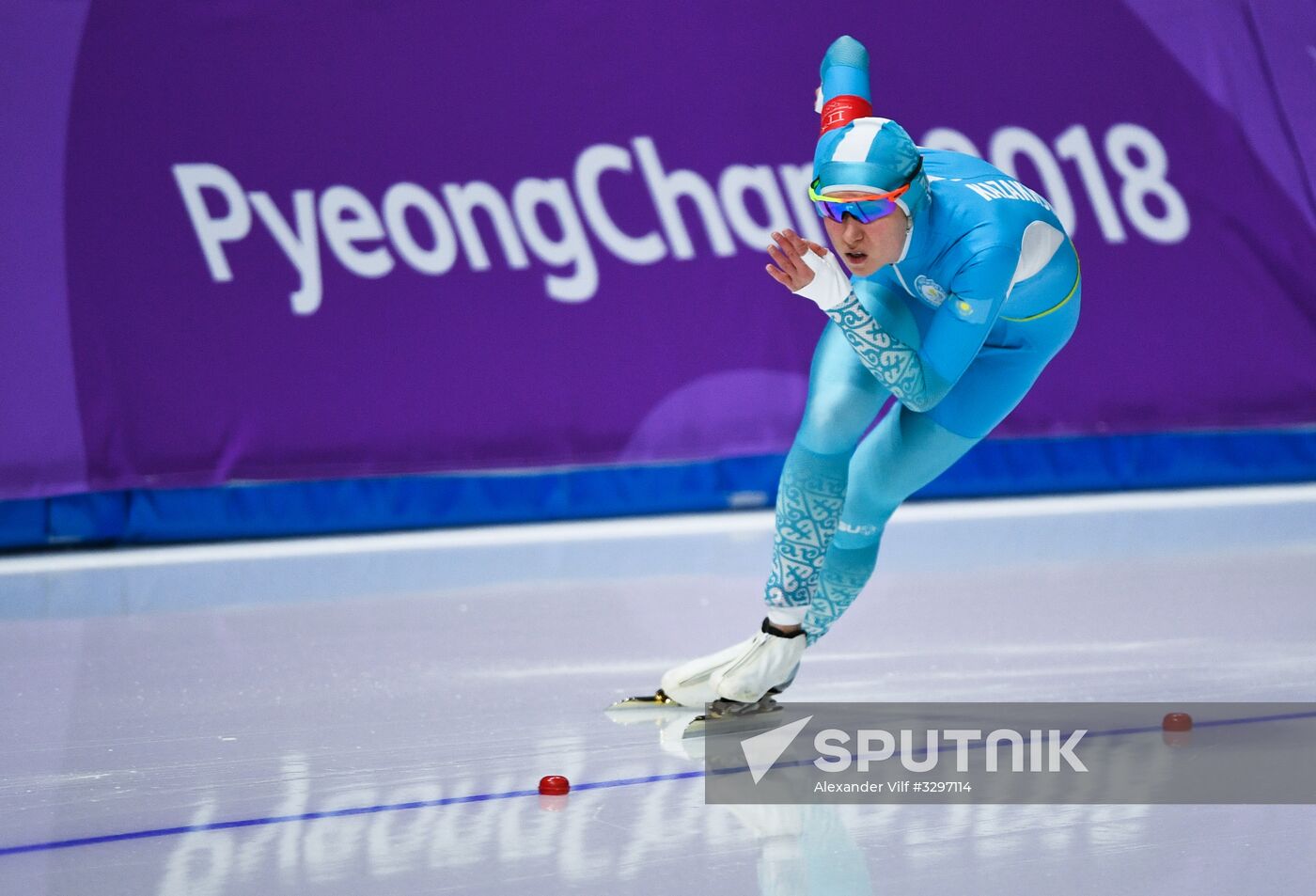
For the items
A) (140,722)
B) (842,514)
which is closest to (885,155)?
(842,514)

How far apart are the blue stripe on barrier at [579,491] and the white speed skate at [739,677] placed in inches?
116

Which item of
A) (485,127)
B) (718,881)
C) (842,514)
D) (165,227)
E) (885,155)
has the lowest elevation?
(718,881)

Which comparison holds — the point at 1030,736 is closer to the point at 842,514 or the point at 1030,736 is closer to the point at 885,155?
the point at 842,514

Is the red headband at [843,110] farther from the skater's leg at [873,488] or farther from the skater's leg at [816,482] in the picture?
the skater's leg at [873,488]

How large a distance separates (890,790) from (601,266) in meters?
3.79

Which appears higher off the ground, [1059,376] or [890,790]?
[1059,376]

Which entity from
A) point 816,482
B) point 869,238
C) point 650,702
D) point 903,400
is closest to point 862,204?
point 869,238

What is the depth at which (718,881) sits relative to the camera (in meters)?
1.97

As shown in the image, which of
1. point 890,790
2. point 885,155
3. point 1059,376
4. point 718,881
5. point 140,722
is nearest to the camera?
point 718,881

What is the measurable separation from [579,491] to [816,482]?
307 cm

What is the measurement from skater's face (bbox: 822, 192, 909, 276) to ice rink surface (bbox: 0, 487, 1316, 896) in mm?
903

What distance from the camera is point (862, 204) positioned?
8.79 feet

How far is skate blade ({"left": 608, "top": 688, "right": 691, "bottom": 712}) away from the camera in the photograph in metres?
3.03
